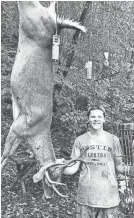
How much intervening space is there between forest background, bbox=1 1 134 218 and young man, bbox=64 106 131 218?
1750mm

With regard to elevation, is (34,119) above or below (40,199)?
above

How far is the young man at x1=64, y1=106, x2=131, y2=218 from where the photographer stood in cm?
273

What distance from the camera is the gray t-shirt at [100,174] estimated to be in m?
2.74

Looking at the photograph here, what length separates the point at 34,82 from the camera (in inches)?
104

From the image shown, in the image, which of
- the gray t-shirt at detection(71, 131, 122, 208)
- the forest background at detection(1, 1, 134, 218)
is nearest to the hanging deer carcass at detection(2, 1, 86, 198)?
the gray t-shirt at detection(71, 131, 122, 208)

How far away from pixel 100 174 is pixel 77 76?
8.08 feet

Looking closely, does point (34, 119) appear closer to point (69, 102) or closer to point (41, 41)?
point (41, 41)

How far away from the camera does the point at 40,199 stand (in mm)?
4992

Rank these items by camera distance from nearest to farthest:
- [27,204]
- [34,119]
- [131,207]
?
1. [34,119]
2. [131,207]
3. [27,204]

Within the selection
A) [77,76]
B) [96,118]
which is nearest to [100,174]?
[96,118]

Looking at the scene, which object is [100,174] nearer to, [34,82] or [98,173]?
[98,173]

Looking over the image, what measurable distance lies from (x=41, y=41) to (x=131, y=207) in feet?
7.13

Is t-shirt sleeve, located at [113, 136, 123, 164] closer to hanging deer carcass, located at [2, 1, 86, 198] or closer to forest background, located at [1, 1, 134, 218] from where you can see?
hanging deer carcass, located at [2, 1, 86, 198]

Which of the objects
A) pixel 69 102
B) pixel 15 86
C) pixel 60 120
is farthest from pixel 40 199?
pixel 15 86
